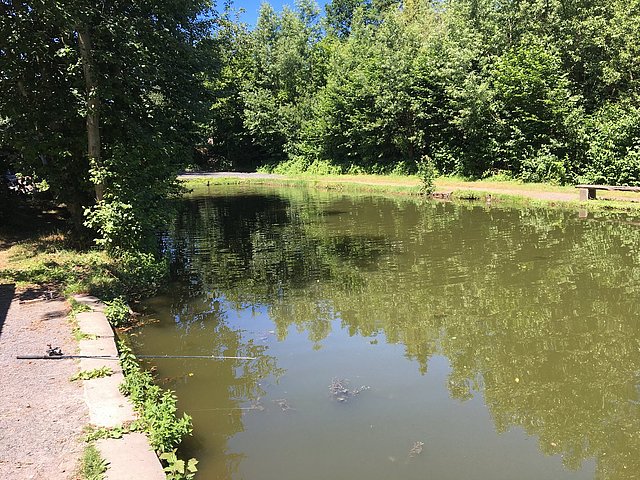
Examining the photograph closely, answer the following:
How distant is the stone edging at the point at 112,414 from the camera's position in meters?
3.97

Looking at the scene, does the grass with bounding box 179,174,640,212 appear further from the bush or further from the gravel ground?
the gravel ground

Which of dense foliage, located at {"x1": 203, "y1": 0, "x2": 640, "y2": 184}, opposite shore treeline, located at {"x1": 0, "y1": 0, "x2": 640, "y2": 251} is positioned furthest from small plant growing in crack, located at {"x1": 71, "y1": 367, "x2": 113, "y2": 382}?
dense foliage, located at {"x1": 203, "y1": 0, "x2": 640, "y2": 184}

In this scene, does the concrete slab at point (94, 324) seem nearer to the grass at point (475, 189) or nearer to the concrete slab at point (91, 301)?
the concrete slab at point (91, 301)

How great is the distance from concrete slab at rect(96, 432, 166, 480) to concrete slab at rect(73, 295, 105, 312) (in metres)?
4.25

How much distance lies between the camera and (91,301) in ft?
28.1

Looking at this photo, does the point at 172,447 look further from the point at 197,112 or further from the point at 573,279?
the point at 197,112

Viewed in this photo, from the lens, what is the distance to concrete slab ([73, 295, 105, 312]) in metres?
8.26

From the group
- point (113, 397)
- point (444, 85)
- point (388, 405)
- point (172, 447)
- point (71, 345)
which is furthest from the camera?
point (444, 85)

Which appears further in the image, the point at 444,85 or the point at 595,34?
the point at 444,85

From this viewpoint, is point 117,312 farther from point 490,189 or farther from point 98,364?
point 490,189

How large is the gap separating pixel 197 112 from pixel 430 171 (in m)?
13.7

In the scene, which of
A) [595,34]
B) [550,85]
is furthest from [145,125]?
[595,34]

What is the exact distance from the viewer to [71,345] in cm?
657

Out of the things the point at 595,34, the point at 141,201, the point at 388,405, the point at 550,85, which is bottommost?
the point at 388,405
